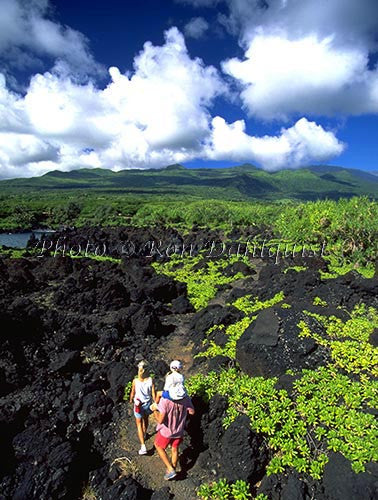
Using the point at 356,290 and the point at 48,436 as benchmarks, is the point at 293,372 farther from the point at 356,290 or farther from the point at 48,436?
the point at 356,290

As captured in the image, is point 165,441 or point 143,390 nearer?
point 165,441

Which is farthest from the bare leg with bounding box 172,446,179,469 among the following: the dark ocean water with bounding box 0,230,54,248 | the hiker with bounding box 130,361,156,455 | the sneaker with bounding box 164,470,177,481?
the dark ocean water with bounding box 0,230,54,248

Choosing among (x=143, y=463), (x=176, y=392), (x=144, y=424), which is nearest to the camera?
(x=176, y=392)

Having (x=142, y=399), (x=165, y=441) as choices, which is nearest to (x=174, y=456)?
(x=165, y=441)

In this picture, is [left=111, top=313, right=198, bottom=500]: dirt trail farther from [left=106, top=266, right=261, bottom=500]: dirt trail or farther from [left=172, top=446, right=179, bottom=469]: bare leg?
[left=172, top=446, right=179, bottom=469]: bare leg

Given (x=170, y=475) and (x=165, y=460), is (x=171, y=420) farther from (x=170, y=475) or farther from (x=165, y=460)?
(x=170, y=475)

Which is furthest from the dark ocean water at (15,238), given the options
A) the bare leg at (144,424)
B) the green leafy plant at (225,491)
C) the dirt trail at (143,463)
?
the green leafy plant at (225,491)

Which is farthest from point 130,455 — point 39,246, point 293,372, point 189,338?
point 39,246
